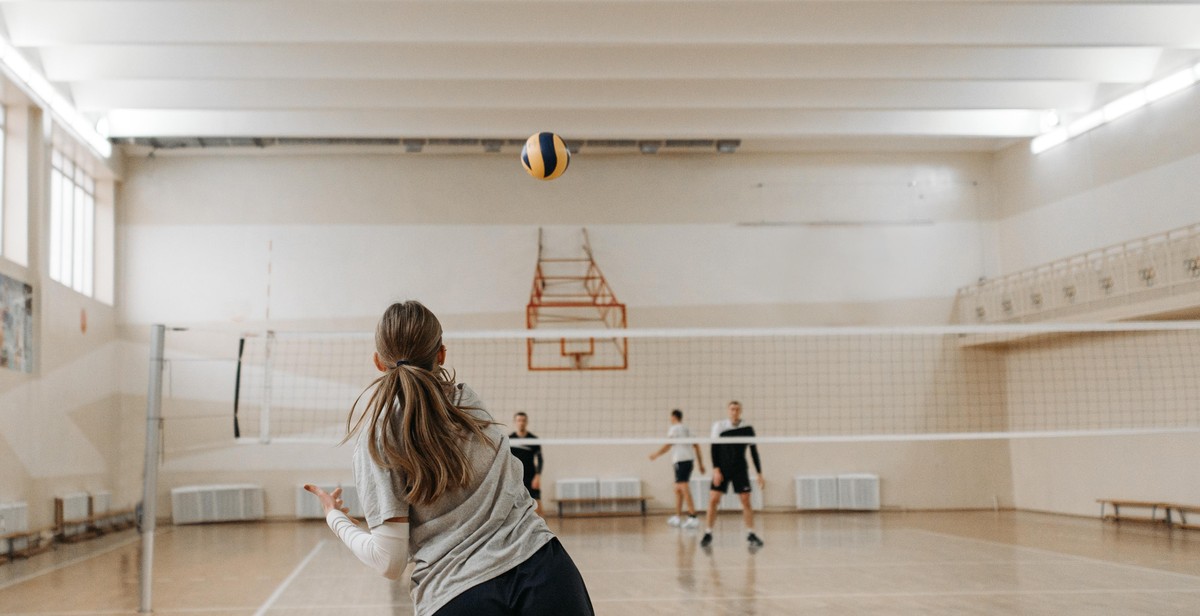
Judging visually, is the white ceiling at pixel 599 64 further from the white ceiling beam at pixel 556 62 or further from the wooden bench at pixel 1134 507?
the wooden bench at pixel 1134 507

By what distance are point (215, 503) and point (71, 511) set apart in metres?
2.38

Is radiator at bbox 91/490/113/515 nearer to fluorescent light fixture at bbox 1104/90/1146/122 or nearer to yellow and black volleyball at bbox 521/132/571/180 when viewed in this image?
yellow and black volleyball at bbox 521/132/571/180

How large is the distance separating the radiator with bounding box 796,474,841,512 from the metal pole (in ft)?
36.8

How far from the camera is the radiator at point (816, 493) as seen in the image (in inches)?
632

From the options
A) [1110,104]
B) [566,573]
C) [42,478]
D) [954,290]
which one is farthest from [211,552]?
[1110,104]

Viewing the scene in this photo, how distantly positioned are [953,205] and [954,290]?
4.94 ft

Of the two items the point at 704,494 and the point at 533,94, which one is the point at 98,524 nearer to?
the point at 533,94

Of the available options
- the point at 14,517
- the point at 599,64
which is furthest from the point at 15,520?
the point at 599,64

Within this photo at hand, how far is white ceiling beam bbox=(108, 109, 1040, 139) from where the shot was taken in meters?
14.8

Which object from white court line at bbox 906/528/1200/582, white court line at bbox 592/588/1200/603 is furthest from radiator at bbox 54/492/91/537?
white court line at bbox 906/528/1200/582

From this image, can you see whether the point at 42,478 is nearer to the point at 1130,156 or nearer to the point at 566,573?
the point at 566,573

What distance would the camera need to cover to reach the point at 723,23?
11.5m

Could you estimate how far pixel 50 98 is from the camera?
42.1 feet

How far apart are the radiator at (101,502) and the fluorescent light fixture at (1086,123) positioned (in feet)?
50.8
